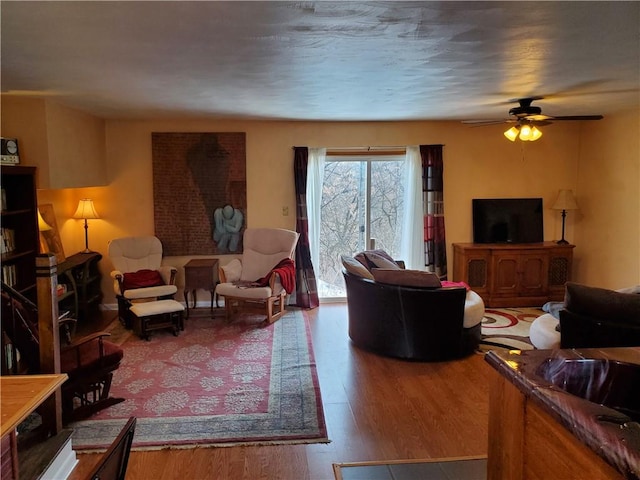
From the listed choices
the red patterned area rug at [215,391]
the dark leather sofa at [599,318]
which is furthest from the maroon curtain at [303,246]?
the dark leather sofa at [599,318]

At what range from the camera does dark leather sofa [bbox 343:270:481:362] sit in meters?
4.24

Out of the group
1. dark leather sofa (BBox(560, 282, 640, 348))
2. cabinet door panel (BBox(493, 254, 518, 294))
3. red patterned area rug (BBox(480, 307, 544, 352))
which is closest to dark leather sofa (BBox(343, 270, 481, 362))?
red patterned area rug (BBox(480, 307, 544, 352))

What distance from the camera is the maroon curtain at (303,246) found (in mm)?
6184

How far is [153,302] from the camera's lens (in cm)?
513

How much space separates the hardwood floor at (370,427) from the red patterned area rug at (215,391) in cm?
11

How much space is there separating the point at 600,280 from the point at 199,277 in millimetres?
4928

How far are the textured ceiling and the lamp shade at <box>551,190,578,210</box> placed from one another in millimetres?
1853

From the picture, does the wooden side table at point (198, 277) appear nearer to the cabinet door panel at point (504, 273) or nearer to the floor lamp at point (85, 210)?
the floor lamp at point (85, 210)

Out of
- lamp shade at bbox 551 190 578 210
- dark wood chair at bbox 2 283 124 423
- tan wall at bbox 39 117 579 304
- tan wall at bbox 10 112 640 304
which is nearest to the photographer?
dark wood chair at bbox 2 283 124 423

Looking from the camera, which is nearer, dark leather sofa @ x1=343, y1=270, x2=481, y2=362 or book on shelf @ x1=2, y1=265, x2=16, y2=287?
book on shelf @ x1=2, y1=265, x2=16, y2=287

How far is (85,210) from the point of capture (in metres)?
5.68

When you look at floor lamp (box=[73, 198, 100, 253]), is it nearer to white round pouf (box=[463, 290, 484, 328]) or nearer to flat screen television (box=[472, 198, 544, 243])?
white round pouf (box=[463, 290, 484, 328])

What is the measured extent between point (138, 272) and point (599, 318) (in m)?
4.59

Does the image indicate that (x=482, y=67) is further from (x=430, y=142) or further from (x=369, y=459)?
(x=430, y=142)
